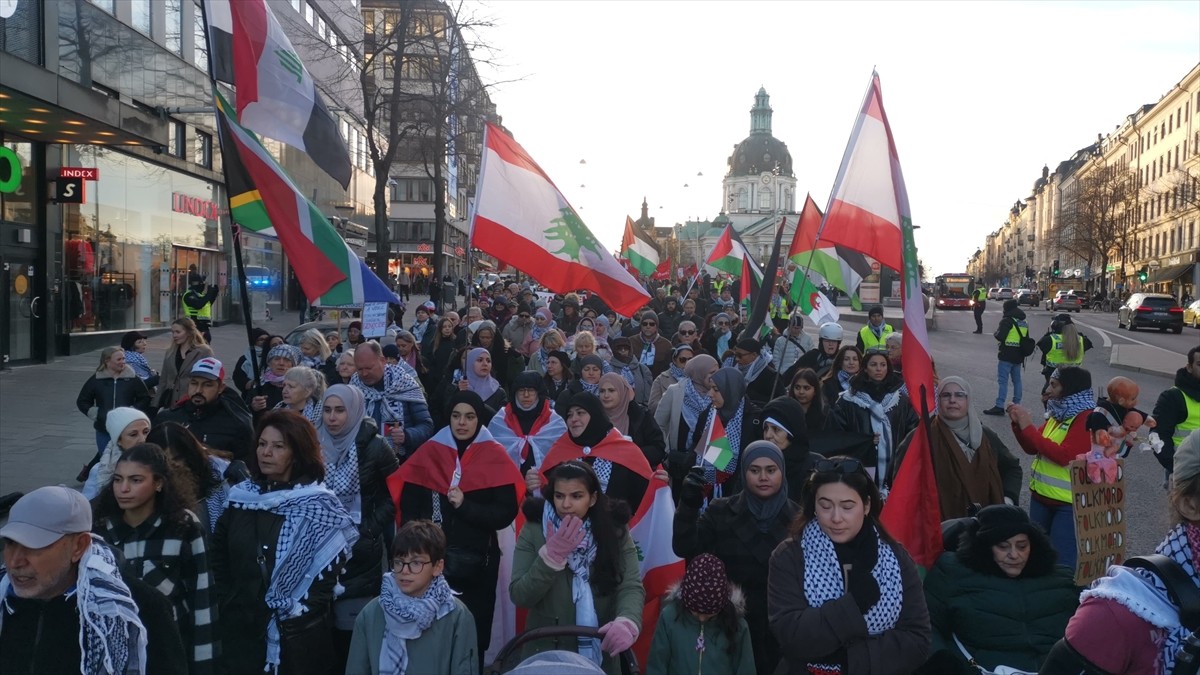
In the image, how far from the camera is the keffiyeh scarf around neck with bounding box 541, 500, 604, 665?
407 cm

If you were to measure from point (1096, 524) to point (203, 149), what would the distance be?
86.9 feet

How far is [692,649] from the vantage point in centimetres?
385

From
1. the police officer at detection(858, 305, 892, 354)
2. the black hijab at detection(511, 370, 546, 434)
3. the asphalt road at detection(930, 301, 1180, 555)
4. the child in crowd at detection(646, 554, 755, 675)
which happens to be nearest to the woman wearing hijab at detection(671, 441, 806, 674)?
the child in crowd at detection(646, 554, 755, 675)

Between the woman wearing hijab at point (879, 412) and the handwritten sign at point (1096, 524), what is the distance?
1.75 metres

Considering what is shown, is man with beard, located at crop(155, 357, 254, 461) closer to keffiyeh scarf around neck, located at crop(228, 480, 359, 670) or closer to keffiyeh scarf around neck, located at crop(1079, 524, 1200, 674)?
keffiyeh scarf around neck, located at crop(228, 480, 359, 670)

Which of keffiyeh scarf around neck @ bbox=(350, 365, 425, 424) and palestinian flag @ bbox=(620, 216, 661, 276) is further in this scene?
palestinian flag @ bbox=(620, 216, 661, 276)

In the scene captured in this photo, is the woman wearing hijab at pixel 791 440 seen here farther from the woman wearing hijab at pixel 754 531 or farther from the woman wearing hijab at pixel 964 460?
the woman wearing hijab at pixel 754 531

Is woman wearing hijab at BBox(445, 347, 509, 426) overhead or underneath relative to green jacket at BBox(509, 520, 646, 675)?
overhead

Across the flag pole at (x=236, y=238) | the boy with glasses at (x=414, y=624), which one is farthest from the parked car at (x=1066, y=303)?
the boy with glasses at (x=414, y=624)

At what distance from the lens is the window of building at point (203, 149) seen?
85.8 ft

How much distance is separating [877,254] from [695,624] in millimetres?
3593

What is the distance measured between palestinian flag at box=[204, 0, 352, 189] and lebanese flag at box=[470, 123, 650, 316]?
Answer: 88.2 inches

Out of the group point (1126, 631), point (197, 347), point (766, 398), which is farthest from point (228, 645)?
point (766, 398)

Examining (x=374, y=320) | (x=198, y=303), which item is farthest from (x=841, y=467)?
(x=198, y=303)
